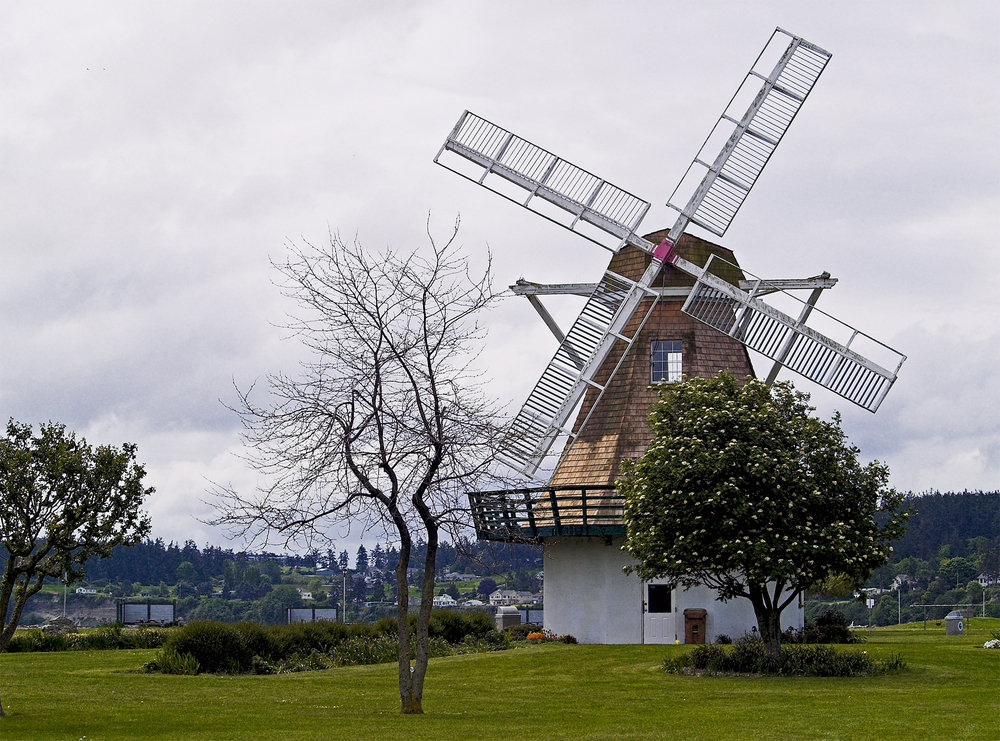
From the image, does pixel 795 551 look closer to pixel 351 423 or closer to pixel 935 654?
pixel 935 654

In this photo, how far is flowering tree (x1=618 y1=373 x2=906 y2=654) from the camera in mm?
26516

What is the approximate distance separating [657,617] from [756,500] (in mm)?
9601

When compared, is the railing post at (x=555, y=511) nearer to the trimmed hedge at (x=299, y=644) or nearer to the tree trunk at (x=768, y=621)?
the trimmed hedge at (x=299, y=644)

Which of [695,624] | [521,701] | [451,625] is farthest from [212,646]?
[695,624]

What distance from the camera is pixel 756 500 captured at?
26906 mm

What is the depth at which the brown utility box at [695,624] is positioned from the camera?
3462cm

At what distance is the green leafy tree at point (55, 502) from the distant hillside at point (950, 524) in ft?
443

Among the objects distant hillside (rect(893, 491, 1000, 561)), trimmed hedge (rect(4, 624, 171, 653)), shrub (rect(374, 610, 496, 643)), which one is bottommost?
trimmed hedge (rect(4, 624, 171, 653))

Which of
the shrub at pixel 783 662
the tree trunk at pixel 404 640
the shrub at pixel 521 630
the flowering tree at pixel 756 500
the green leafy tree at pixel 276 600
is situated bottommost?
the green leafy tree at pixel 276 600

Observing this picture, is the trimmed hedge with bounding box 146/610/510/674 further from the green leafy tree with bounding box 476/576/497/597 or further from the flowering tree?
the green leafy tree with bounding box 476/576/497/597

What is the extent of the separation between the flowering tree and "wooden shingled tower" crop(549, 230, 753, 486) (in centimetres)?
713

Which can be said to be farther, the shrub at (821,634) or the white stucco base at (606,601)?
the white stucco base at (606,601)

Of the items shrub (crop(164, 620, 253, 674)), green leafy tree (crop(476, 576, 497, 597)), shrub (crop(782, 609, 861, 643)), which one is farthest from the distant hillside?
shrub (crop(164, 620, 253, 674))

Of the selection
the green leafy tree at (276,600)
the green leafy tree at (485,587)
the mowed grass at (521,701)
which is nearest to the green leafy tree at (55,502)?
the mowed grass at (521,701)
